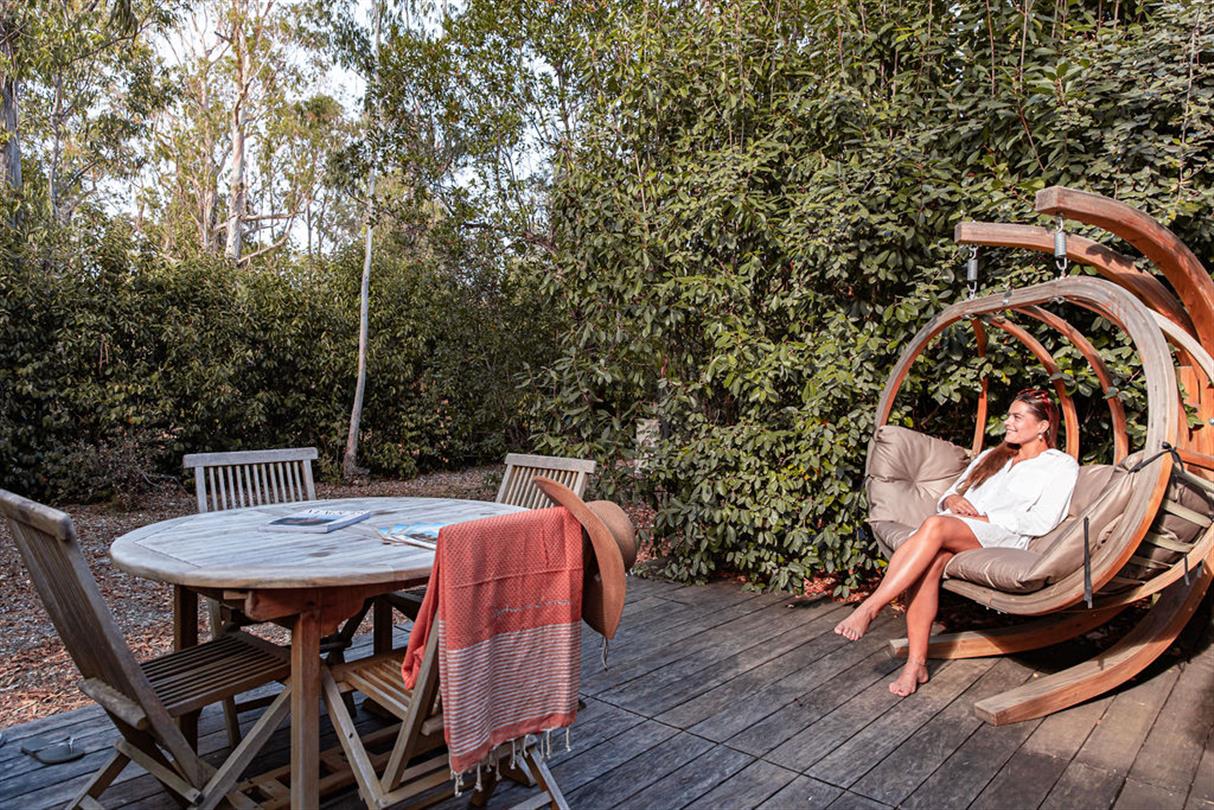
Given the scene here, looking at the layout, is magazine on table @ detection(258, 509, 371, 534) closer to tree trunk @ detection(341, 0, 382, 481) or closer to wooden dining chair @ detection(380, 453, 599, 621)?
wooden dining chair @ detection(380, 453, 599, 621)

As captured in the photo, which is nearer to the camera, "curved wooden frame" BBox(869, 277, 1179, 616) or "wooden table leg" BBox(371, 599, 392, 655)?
"curved wooden frame" BBox(869, 277, 1179, 616)

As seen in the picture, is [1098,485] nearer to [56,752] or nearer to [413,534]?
[413,534]

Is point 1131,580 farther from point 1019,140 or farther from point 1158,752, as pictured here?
point 1019,140

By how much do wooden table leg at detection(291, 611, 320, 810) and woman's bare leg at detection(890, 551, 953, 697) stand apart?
81.3 inches

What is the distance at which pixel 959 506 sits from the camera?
324cm

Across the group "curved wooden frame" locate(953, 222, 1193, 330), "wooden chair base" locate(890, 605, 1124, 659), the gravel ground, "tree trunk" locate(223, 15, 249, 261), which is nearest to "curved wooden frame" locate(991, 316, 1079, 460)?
"curved wooden frame" locate(953, 222, 1193, 330)

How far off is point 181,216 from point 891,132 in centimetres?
1682

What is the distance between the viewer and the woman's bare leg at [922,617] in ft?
9.38

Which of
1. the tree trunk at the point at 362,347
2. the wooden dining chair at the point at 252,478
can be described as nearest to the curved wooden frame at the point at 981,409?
the wooden dining chair at the point at 252,478

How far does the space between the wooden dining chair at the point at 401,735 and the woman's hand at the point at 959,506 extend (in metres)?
2.15

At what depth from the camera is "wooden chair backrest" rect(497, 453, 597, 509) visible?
283cm

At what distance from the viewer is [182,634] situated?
2270 mm

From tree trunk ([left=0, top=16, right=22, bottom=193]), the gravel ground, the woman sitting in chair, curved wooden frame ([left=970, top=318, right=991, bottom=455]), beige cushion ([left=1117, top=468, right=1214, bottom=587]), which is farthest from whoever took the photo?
tree trunk ([left=0, top=16, right=22, bottom=193])

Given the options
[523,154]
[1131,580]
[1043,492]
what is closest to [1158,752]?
[1131,580]
